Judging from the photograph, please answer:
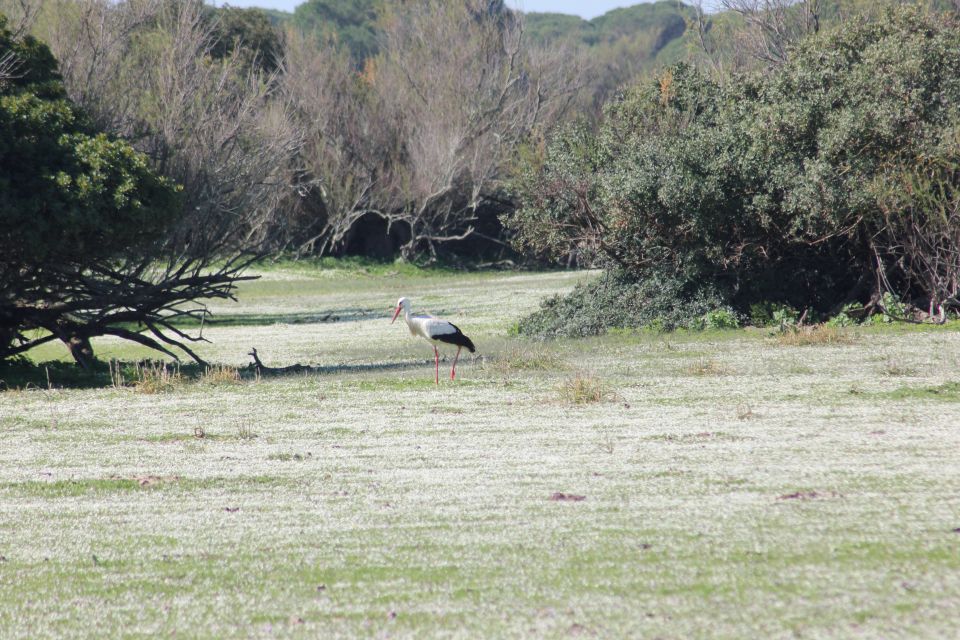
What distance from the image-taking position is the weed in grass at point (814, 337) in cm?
2217

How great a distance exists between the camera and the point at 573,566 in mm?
7684

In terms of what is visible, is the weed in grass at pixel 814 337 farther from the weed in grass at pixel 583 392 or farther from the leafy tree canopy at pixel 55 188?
the leafy tree canopy at pixel 55 188

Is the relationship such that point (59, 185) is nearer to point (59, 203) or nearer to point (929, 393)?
point (59, 203)

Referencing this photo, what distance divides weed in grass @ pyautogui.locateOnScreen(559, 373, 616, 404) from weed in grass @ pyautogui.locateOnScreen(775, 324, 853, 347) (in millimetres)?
7444

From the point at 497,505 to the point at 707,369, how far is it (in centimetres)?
956

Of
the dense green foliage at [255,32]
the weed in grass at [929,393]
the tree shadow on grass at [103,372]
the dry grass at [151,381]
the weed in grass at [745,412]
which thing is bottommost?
the tree shadow on grass at [103,372]

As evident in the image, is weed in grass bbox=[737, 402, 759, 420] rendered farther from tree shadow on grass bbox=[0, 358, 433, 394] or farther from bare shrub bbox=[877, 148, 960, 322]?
bare shrub bbox=[877, 148, 960, 322]

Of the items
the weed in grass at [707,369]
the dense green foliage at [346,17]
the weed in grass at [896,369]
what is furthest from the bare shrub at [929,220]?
the dense green foliage at [346,17]

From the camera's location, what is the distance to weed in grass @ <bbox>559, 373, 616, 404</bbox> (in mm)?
15594

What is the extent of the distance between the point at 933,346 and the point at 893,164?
5.45 meters

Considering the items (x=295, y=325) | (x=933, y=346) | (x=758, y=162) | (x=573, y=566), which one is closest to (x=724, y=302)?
(x=758, y=162)

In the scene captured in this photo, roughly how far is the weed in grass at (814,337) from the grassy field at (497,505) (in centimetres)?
255

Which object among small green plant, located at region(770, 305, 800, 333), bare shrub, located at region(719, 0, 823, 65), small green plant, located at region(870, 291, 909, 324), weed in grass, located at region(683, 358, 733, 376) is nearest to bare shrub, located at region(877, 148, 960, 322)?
small green plant, located at region(870, 291, 909, 324)

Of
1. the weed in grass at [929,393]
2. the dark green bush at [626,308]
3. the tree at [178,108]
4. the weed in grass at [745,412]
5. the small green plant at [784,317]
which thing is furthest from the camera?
the dark green bush at [626,308]
